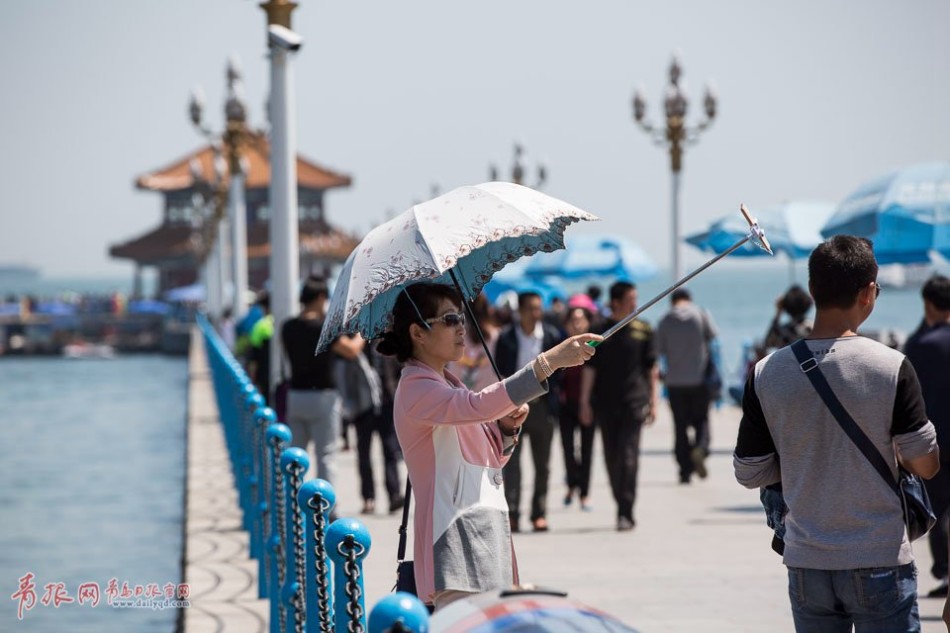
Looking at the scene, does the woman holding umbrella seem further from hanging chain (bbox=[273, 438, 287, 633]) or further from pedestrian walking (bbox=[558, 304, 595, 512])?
pedestrian walking (bbox=[558, 304, 595, 512])

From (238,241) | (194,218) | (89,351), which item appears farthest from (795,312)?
(194,218)

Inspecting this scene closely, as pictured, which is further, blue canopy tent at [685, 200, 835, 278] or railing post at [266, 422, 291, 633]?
blue canopy tent at [685, 200, 835, 278]

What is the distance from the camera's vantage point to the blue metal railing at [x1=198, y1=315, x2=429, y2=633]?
4070mm

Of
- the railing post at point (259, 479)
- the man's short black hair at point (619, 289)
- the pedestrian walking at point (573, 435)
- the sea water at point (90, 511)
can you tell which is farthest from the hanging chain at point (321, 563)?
the pedestrian walking at point (573, 435)

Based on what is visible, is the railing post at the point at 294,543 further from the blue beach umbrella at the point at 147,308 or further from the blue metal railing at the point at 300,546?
the blue beach umbrella at the point at 147,308

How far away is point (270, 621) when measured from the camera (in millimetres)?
7727

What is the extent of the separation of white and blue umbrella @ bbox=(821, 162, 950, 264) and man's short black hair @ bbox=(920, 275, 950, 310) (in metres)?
2.71

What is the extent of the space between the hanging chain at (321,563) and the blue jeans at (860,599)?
1.43m

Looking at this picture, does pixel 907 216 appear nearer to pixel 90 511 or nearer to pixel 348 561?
pixel 348 561

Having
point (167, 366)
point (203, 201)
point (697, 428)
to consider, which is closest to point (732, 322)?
point (167, 366)

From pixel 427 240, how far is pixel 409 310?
0.29 metres

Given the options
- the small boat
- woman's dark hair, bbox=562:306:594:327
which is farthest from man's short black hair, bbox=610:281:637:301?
the small boat

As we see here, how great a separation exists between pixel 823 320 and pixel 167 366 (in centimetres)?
6889

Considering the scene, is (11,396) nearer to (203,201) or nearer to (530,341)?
(203,201)
